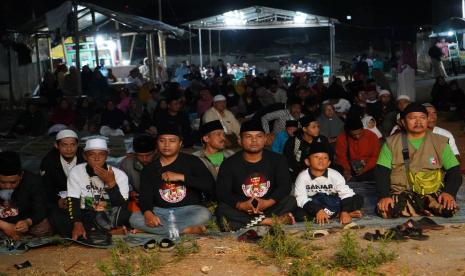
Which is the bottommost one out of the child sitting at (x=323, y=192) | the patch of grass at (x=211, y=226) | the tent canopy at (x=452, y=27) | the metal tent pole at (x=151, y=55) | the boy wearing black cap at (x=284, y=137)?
the patch of grass at (x=211, y=226)

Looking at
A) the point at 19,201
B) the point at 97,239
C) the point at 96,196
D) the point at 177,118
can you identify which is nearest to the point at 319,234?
the point at 97,239

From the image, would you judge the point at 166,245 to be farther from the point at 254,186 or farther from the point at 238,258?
the point at 254,186

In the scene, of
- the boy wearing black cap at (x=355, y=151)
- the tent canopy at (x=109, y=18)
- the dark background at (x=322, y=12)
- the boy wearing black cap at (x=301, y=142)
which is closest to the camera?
the boy wearing black cap at (x=301, y=142)

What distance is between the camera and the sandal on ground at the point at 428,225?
213 inches

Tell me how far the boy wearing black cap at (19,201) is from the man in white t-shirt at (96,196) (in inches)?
8.2

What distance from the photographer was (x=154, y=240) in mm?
5355

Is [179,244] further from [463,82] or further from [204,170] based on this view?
[463,82]

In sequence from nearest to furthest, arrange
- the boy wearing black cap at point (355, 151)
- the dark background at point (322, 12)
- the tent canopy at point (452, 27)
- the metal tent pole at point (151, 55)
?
the boy wearing black cap at point (355, 151) → the metal tent pole at point (151, 55) → the tent canopy at point (452, 27) → the dark background at point (322, 12)

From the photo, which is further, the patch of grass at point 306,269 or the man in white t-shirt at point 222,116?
the man in white t-shirt at point 222,116

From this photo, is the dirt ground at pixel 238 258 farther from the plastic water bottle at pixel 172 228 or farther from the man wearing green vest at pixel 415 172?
the man wearing green vest at pixel 415 172

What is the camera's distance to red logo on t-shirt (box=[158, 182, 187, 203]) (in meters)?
5.84

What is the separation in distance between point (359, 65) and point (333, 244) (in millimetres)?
18204

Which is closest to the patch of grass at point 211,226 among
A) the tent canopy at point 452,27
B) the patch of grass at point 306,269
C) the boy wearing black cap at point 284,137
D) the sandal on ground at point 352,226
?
the sandal on ground at point 352,226

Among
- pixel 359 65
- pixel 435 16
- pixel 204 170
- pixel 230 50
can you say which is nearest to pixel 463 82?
pixel 359 65
